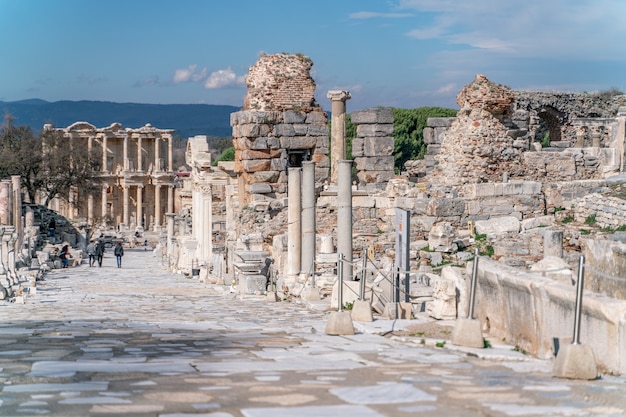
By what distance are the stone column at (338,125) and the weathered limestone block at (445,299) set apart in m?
14.8

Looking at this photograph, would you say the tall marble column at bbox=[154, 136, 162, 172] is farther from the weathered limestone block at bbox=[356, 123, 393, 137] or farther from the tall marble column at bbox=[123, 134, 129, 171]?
the weathered limestone block at bbox=[356, 123, 393, 137]

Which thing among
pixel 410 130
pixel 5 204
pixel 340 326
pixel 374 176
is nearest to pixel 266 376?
pixel 340 326

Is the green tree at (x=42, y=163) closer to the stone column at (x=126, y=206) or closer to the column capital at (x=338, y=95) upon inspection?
the stone column at (x=126, y=206)

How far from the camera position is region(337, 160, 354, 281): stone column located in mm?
15977

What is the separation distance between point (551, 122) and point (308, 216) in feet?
128

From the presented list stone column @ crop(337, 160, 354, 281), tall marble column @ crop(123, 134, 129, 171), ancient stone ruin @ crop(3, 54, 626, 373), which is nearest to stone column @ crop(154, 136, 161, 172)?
tall marble column @ crop(123, 134, 129, 171)

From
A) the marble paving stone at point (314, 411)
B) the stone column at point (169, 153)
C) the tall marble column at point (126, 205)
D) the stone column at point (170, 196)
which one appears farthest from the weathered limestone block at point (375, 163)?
the stone column at point (169, 153)

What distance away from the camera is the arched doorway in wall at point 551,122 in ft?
178

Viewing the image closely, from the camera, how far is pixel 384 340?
9.66 meters

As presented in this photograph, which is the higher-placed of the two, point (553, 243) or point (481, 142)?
point (481, 142)

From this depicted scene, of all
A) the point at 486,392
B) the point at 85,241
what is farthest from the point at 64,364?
the point at 85,241

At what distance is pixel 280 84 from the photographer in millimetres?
23906

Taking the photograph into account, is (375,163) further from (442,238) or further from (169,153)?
(169,153)

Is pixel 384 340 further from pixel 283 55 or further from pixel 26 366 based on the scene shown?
pixel 283 55
